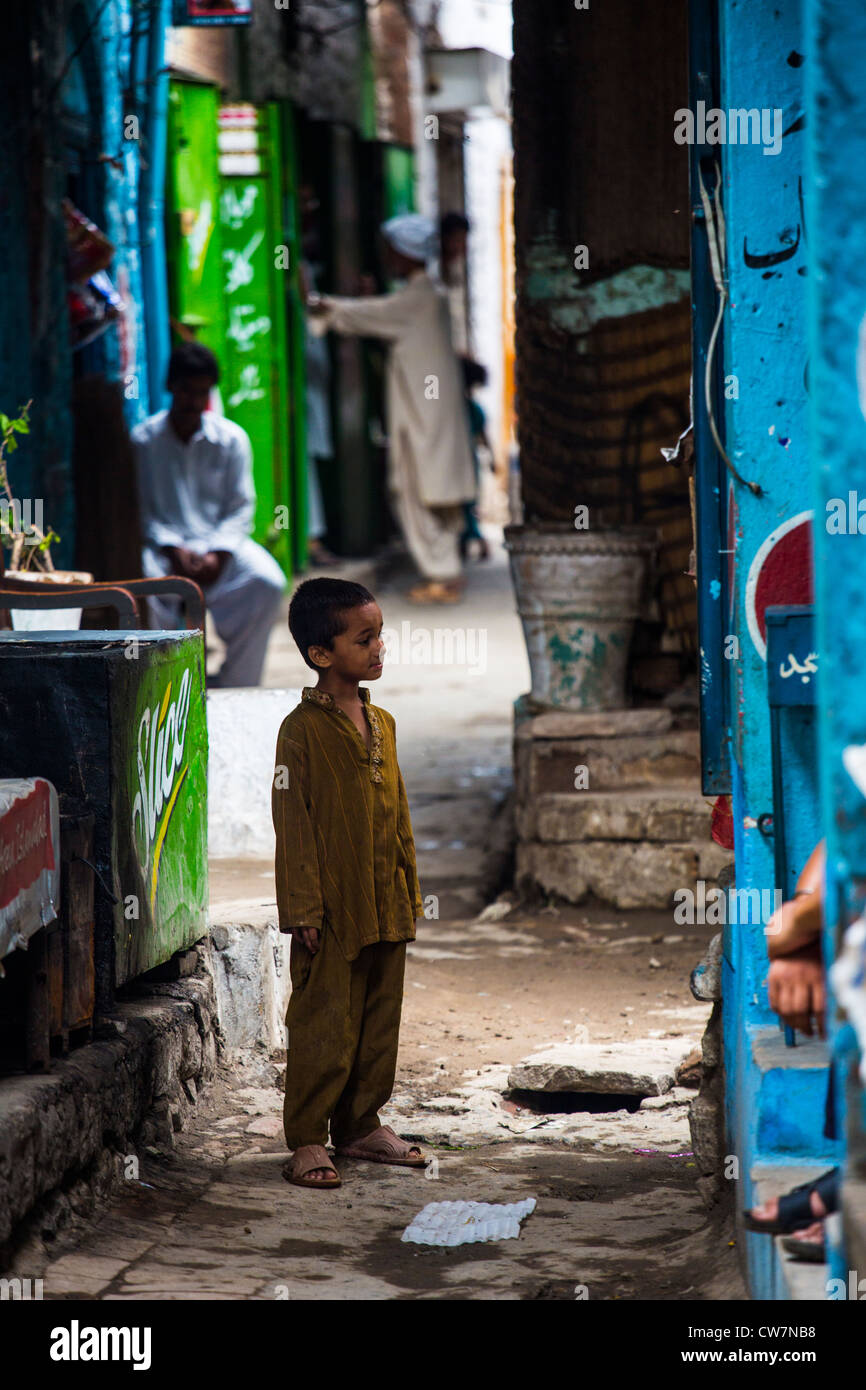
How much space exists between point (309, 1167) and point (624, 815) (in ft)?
9.31

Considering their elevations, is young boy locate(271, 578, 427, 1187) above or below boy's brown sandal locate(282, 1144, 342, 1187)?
above

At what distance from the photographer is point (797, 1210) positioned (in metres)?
2.36

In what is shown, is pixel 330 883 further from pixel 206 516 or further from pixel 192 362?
pixel 206 516

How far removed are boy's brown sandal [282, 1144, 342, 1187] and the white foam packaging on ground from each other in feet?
0.82

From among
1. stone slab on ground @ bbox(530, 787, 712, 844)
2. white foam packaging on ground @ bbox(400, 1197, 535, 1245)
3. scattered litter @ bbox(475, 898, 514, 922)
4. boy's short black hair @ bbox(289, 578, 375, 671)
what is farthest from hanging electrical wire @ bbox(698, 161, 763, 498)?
scattered litter @ bbox(475, 898, 514, 922)

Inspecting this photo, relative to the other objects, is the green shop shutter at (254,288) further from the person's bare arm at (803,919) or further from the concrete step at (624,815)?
the person's bare arm at (803,919)

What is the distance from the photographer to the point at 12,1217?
3004mm

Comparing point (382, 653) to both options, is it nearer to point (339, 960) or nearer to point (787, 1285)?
point (339, 960)

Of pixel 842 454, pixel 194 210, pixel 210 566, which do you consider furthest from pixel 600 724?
pixel 194 210

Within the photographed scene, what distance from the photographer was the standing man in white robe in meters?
12.2

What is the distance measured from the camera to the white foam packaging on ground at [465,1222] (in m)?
3.43

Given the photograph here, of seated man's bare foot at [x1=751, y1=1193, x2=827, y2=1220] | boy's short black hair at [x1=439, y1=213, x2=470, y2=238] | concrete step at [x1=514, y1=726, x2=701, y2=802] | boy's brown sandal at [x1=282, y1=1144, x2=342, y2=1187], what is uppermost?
boy's short black hair at [x1=439, y1=213, x2=470, y2=238]

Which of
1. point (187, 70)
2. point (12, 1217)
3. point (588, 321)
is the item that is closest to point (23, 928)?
point (12, 1217)

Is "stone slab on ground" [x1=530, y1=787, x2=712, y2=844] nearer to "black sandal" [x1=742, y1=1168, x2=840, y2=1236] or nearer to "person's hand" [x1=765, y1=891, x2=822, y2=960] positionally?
"black sandal" [x1=742, y1=1168, x2=840, y2=1236]
